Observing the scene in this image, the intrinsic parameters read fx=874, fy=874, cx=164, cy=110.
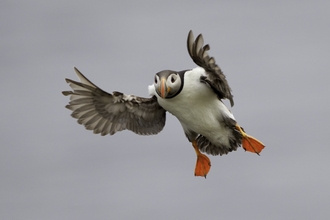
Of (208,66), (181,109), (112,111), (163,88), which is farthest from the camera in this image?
(112,111)

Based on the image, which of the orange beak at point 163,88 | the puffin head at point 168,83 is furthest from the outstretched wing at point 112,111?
the orange beak at point 163,88

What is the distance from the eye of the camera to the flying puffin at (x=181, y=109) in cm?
1870

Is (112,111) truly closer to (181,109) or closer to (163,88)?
(181,109)

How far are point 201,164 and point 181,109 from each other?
2179 millimetres

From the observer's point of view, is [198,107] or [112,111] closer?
[198,107]

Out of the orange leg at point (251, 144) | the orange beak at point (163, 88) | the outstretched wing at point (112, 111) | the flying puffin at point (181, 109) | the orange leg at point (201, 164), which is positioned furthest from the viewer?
the orange leg at point (201, 164)

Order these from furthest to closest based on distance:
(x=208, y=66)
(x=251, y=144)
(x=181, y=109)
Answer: (x=251, y=144) → (x=181, y=109) → (x=208, y=66)

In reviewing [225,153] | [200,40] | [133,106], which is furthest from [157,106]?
[200,40]

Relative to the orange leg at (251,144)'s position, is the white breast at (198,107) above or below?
above

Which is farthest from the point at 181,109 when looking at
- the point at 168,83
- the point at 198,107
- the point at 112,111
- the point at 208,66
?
the point at 112,111

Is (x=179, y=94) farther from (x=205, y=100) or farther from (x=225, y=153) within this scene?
(x=225, y=153)

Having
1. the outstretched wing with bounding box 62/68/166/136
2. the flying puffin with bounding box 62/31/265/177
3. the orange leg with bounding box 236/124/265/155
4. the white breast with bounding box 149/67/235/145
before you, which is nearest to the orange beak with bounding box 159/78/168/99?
the flying puffin with bounding box 62/31/265/177

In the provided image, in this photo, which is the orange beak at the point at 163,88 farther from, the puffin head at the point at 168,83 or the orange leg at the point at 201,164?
the orange leg at the point at 201,164

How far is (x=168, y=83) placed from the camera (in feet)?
60.6
